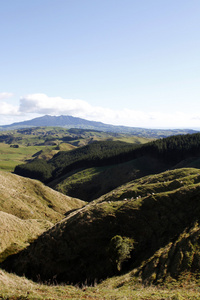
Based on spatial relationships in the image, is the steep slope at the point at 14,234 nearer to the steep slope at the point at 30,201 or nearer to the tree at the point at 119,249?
the tree at the point at 119,249

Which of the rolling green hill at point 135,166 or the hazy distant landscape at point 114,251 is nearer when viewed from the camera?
the hazy distant landscape at point 114,251

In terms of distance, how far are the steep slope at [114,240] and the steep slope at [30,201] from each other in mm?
36246

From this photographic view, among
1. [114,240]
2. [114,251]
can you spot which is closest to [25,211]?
[114,240]

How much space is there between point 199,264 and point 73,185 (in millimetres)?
138381

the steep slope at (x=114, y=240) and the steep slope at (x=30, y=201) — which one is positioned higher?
the steep slope at (x=114, y=240)

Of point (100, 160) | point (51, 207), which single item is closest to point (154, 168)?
point (100, 160)

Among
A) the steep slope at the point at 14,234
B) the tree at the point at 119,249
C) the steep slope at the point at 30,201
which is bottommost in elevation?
the steep slope at the point at 30,201

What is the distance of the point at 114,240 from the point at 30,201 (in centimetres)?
6145

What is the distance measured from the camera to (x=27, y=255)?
36.8m

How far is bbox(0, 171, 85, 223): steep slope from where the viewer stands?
7106 centimetres

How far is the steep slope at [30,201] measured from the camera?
233 feet

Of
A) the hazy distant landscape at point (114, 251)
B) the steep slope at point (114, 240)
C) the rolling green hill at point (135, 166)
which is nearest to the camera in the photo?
the hazy distant landscape at point (114, 251)

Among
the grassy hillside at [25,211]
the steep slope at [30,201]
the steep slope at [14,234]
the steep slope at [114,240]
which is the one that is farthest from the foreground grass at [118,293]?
the steep slope at [30,201]

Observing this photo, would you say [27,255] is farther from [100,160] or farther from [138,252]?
[100,160]
